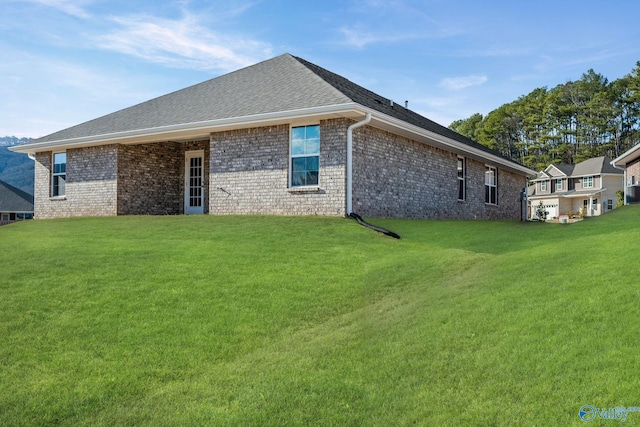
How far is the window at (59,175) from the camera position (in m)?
20.7

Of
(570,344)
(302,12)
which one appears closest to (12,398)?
(570,344)

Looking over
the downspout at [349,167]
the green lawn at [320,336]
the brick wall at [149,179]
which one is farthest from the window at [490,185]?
the green lawn at [320,336]

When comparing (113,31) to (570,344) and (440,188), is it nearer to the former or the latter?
(440,188)

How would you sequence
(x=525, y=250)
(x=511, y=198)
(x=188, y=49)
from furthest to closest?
(x=511, y=198) < (x=188, y=49) < (x=525, y=250)

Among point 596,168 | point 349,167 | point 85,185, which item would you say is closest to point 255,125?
point 349,167

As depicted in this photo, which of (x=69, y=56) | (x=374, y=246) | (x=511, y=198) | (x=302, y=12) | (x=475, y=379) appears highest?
(x=302, y=12)

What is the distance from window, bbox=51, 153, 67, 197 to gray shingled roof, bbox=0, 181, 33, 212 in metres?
27.3

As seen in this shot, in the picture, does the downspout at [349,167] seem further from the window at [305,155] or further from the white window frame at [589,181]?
the white window frame at [589,181]

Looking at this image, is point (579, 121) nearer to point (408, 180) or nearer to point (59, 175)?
point (408, 180)

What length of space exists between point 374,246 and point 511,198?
1738 cm

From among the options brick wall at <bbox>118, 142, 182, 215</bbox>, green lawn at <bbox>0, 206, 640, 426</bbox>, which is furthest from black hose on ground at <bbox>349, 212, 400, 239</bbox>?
brick wall at <bbox>118, 142, 182, 215</bbox>

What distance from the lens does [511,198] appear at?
26.6 m

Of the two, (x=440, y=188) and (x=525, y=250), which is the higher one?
(x=440, y=188)

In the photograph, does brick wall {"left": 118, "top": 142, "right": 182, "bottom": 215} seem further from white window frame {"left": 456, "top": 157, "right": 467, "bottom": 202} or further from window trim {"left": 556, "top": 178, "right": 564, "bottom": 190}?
window trim {"left": 556, "top": 178, "right": 564, "bottom": 190}
